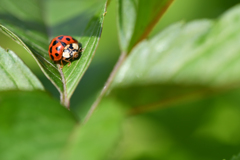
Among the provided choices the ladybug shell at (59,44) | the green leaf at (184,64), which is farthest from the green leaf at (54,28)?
the green leaf at (184,64)

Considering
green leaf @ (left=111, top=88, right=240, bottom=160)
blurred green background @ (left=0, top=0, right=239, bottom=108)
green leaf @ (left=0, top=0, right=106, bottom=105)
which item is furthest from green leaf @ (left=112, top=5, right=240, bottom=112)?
blurred green background @ (left=0, top=0, right=239, bottom=108)

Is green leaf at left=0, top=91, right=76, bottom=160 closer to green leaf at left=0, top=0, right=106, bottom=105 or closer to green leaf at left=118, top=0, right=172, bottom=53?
green leaf at left=0, top=0, right=106, bottom=105

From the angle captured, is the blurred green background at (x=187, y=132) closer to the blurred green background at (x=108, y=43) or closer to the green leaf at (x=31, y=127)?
the green leaf at (x=31, y=127)

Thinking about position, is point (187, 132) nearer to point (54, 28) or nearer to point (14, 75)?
point (14, 75)

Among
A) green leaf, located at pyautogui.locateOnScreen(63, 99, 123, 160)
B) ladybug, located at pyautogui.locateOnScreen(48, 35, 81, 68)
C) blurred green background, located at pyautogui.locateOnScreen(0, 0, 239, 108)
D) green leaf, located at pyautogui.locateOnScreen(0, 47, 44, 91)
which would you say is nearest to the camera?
green leaf, located at pyautogui.locateOnScreen(63, 99, 123, 160)

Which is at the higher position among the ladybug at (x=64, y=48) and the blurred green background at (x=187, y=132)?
the blurred green background at (x=187, y=132)

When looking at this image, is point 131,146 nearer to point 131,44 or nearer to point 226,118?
point 226,118
